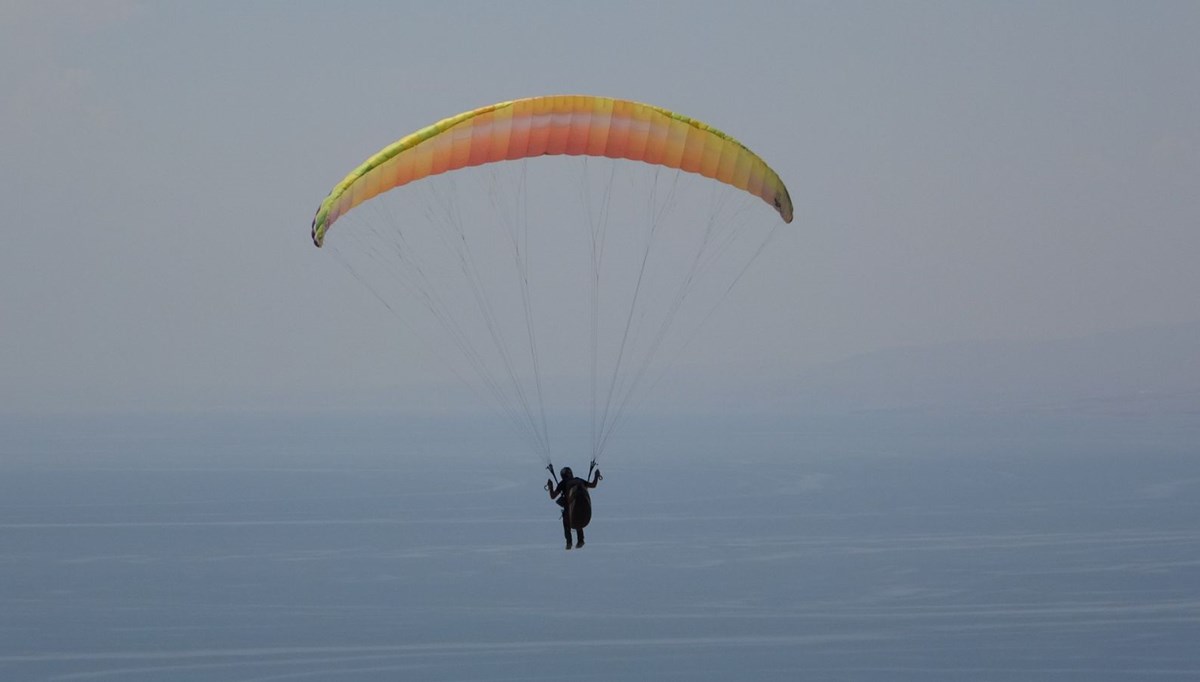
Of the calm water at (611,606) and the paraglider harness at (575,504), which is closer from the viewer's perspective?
the paraglider harness at (575,504)

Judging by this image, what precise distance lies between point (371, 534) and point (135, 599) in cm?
4333

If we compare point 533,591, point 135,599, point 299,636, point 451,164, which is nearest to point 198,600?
point 135,599

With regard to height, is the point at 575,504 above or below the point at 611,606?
above

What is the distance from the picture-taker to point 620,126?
22.3 metres

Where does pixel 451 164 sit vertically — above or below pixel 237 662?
above

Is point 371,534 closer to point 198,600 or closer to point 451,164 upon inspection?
point 198,600

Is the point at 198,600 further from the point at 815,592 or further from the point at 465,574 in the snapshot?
the point at 815,592

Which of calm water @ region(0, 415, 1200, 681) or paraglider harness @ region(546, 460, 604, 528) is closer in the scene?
paraglider harness @ region(546, 460, 604, 528)

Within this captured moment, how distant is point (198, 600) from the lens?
156000mm

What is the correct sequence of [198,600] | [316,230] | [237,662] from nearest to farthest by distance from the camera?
[316,230] < [237,662] < [198,600]

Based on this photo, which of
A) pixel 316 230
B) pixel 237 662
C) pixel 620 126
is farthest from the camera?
pixel 237 662

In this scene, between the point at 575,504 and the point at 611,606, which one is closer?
the point at 575,504

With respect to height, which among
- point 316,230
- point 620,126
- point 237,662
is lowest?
point 237,662

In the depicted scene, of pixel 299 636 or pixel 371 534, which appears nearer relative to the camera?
pixel 299 636
